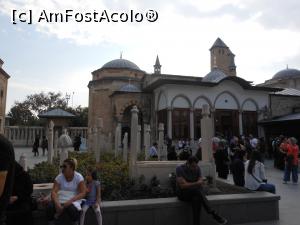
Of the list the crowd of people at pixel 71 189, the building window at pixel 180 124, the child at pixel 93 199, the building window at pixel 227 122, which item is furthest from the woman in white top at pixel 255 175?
the building window at pixel 227 122

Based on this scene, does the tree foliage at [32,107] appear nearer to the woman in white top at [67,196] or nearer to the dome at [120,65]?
the dome at [120,65]

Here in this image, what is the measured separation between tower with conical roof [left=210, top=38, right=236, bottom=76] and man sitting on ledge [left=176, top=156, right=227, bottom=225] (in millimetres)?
42629

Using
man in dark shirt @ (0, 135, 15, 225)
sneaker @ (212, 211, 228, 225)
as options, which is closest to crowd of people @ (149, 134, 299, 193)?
sneaker @ (212, 211, 228, 225)

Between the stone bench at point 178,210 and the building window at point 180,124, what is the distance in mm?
18022

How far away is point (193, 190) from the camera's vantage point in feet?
20.2

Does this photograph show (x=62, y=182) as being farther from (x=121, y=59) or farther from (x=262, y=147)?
(x=121, y=59)

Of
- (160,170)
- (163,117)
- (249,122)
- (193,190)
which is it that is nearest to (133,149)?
(160,170)

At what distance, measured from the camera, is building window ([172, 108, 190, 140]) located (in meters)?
25.2

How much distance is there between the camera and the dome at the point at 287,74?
158 ft

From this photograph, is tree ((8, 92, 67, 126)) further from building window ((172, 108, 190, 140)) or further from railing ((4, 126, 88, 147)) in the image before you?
building window ((172, 108, 190, 140))

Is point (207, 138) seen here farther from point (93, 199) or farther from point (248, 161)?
point (93, 199)

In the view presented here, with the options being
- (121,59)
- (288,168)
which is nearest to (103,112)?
(121,59)

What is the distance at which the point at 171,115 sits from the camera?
2500 centimetres

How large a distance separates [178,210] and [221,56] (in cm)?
4525
